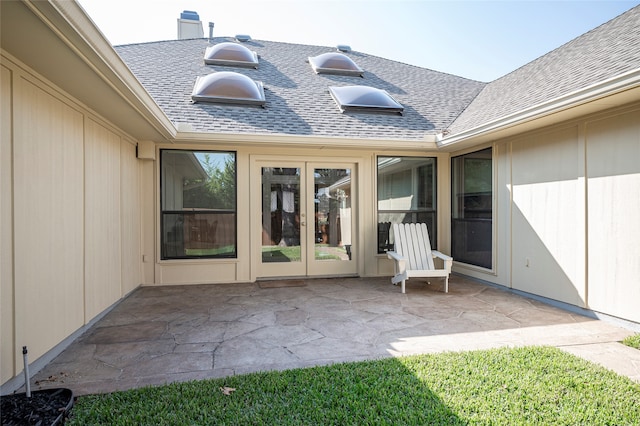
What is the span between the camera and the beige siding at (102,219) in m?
3.73

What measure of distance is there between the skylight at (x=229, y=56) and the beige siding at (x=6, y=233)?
18.3 ft

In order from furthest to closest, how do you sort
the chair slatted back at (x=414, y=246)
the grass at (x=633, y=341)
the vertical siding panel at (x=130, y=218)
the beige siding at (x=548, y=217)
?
1. the chair slatted back at (x=414, y=246)
2. the vertical siding panel at (x=130, y=218)
3. the beige siding at (x=548, y=217)
4. the grass at (x=633, y=341)

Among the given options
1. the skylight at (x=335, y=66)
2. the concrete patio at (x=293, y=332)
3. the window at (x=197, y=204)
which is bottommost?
the concrete patio at (x=293, y=332)

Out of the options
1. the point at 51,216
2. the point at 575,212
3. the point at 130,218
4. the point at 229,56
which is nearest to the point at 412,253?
the point at 575,212

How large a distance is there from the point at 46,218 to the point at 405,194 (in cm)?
535

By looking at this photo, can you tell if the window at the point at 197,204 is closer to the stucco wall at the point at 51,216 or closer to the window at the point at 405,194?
the stucco wall at the point at 51,216

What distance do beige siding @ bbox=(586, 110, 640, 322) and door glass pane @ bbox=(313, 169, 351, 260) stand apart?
3.56 m

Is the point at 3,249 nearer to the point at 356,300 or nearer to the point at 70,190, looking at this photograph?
the point at 70,190

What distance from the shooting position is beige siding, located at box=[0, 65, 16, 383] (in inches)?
91.4

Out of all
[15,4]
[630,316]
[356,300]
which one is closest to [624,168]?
[630,316]

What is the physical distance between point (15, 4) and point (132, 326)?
304 cm

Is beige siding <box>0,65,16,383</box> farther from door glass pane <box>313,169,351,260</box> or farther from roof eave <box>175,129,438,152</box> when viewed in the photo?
door glass pane <box>313,169,351,260</box>

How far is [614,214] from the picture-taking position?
371cm

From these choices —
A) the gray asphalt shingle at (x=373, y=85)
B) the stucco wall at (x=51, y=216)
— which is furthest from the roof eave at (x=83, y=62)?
the gray asphalt shingle at (x=373, y=85)
